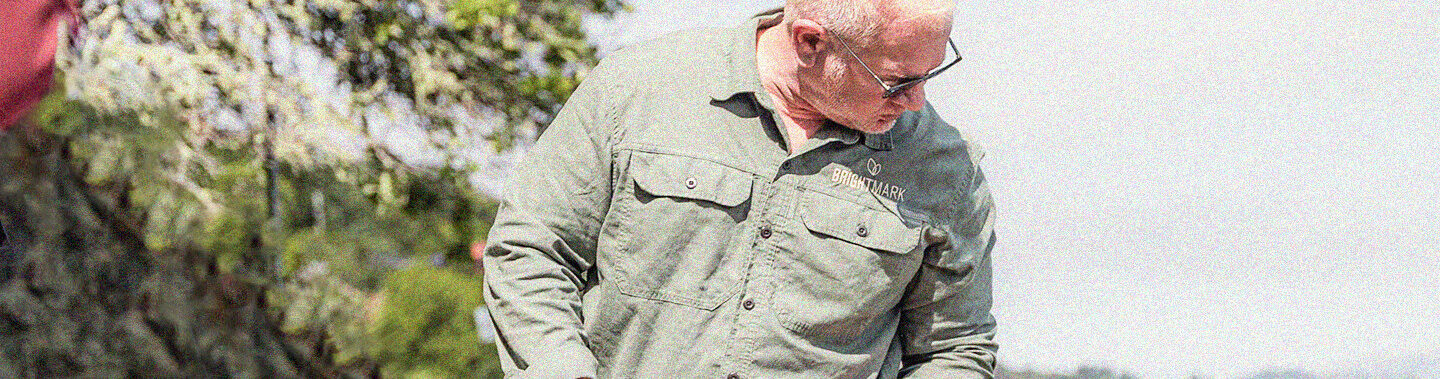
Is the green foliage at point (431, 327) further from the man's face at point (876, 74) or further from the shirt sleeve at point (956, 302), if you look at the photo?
the man's face at point (876, 74)

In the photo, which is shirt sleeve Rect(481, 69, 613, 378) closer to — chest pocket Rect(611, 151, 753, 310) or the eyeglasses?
chest pocket Rect(611, 151, 753, 310)

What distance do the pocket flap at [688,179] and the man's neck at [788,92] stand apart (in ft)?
0.37

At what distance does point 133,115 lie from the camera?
585cm

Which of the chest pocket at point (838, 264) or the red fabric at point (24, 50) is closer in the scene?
the red fabric at point (24, 50)

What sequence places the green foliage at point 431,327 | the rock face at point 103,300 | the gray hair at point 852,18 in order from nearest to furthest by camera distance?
the gray hair at point 852,18, the rock face at point 103,300, the green foliage at point 431,327

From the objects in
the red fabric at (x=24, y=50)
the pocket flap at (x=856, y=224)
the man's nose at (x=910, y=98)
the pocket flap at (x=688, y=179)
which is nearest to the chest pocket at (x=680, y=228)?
the pocket flap at (x=688, y=179)

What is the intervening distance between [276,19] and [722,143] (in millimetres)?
4340

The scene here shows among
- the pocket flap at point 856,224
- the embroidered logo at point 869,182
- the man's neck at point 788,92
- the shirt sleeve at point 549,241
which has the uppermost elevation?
the man's neck at point 788,92

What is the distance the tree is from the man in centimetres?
379

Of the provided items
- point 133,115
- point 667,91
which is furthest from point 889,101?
point 133,115

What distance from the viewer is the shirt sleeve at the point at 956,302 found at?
7.57 feet

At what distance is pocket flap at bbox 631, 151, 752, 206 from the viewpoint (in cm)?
216

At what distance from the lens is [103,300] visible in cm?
613

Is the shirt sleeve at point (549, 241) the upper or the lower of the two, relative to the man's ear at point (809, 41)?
lower
